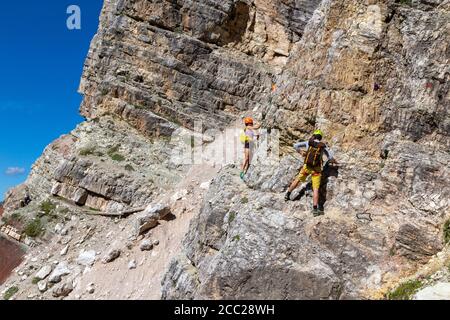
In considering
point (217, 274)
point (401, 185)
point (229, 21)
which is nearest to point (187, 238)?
point (217, 274)

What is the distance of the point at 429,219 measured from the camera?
10.0 m

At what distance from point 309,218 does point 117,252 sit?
894 cm

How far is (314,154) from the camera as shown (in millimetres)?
11070

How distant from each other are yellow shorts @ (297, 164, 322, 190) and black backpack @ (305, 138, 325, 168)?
123mm

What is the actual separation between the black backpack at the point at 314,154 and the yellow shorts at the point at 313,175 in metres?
0.12

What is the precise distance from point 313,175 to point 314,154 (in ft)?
1.87

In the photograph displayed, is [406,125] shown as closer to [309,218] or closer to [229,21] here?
[309,218]

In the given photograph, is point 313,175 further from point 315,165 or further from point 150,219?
point 150,219

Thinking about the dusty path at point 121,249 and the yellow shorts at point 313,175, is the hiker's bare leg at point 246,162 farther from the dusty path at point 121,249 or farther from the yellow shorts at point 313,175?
the yellow shorts at point 313,175

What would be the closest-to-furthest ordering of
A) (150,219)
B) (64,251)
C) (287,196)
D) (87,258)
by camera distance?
(287,196) < (150,219) < (87,258) < (64,251)

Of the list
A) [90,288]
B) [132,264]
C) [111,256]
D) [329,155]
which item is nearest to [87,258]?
[111,256]

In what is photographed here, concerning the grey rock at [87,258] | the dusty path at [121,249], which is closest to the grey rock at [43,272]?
the dusty path at [121,249]

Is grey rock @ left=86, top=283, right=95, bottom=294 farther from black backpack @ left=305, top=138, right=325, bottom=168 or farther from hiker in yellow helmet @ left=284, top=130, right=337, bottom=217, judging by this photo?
black backpack @ left=305, top=138, right=325, bottom=168

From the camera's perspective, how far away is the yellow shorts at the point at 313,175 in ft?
35.9
